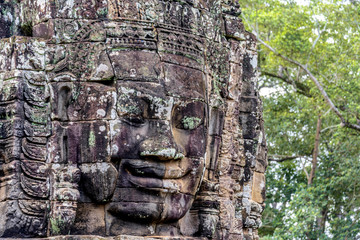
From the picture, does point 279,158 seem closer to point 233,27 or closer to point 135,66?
point 233,27

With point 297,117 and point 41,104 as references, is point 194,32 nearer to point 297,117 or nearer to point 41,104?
point 41,104

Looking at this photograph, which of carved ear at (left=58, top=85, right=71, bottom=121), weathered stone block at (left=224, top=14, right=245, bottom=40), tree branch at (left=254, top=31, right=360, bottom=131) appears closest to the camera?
carved ear at (left=58, top=85, right=71, bottom=121)

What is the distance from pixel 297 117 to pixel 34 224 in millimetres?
14984

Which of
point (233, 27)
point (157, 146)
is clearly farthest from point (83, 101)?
point (233, 27)

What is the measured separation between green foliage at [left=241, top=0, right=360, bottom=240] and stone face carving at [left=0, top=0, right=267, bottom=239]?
1059cm

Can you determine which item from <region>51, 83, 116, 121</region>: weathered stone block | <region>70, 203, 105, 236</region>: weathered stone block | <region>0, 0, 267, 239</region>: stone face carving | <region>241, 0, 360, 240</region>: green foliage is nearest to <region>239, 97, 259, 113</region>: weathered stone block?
<region>0, 0, 267, 239</region>: stone face carving

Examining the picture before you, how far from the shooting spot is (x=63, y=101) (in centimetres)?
1046

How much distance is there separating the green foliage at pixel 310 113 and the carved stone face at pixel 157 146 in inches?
417

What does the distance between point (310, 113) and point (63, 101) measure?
1419cm

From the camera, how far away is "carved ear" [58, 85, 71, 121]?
10.4m

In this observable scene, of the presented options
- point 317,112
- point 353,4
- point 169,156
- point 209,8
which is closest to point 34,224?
point 169,156

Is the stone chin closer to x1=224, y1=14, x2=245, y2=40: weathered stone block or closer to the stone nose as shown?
the stone nose

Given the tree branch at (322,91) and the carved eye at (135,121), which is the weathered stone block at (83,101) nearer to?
the carved eye at (135,121)

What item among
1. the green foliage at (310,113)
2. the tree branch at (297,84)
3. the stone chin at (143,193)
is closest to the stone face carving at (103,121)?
the stone chin at (143,193)
